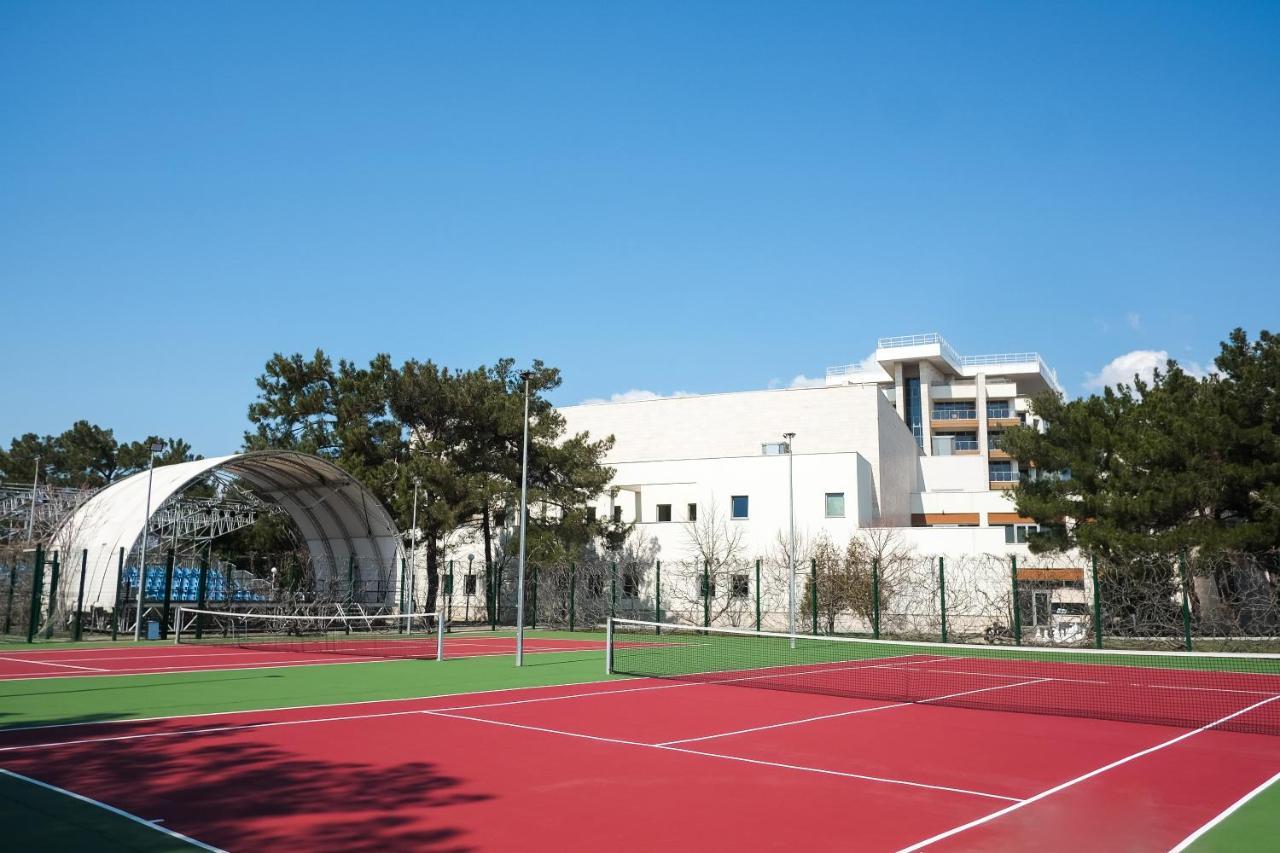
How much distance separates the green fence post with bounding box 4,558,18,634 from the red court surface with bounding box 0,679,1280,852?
20.0m

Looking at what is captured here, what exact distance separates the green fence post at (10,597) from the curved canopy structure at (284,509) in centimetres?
150

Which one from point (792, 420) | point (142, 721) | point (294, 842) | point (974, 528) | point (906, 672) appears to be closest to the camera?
point (294, 842)

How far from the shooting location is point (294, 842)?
19.8 feet

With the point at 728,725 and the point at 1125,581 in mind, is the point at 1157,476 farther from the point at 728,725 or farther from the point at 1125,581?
the point at 728,725

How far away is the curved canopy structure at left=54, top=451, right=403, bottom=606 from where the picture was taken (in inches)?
1146

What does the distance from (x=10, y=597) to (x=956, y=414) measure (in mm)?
64218

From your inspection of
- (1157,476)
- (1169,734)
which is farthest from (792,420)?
(1169,734)

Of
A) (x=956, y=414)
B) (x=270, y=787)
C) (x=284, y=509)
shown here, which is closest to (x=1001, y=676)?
(x=270, y=787)

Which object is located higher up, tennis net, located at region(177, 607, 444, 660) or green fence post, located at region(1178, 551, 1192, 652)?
green fence post, located at region(1178, 551, 1192, 652)

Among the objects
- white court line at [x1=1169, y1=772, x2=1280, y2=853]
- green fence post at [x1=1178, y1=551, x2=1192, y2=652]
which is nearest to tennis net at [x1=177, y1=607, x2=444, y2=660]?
white court line at [x1=1169, y1=772, x2=1280, y2=853]

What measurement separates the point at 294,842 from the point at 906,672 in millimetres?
16030

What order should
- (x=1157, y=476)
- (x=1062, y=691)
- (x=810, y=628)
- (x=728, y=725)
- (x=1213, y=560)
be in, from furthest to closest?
(x=810, y=628) → (x=1157, y=476) → (x=1213, y=560) → (x=1062, y=691) → (x=728, y=725)

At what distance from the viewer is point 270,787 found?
7.61 meters

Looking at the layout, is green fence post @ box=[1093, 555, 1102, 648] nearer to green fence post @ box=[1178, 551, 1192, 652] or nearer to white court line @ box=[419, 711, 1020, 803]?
green fence post @ box=[1178, 551, 1192, 652]
